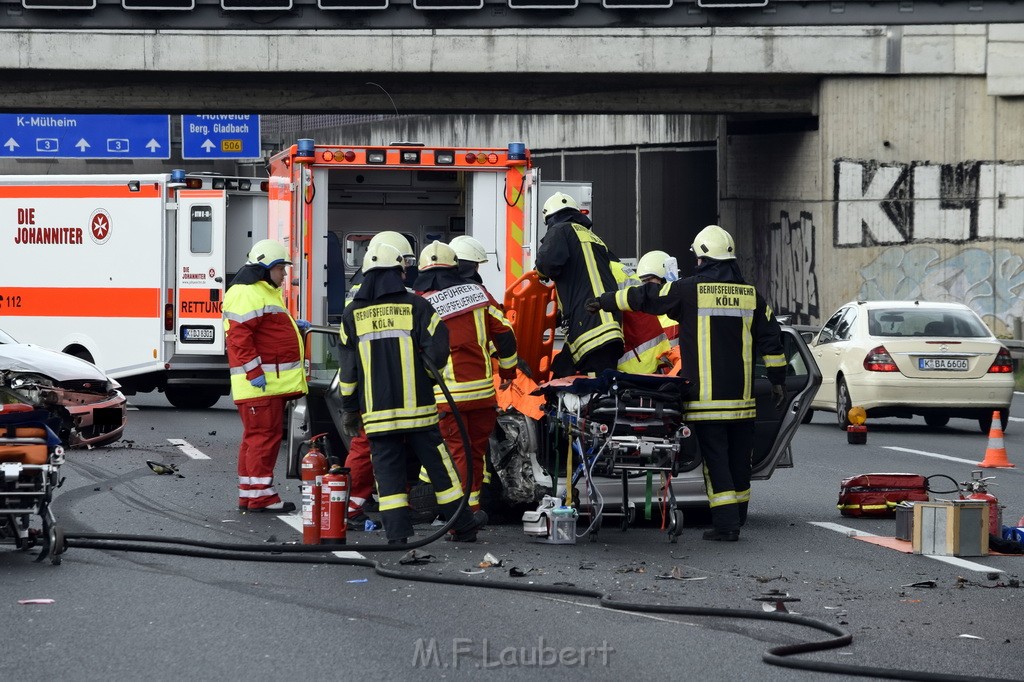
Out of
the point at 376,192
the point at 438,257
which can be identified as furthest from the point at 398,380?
the point at 376,192

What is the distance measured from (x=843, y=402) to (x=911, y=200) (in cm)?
1414

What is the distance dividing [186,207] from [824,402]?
7.60 metres

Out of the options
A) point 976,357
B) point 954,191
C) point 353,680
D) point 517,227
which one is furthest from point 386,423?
point 954,191

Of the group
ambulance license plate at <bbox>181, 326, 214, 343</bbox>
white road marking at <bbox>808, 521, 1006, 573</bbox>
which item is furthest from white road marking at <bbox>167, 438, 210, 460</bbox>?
white road marking at <bbox>808, 521, 1006, 573</bbox>

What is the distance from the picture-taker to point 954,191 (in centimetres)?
3144

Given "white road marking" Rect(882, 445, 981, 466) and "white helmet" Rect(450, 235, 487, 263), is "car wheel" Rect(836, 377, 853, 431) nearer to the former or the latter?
"white road marking" Rect(882, 445, 981, 466)

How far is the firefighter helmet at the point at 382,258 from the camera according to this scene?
31.5ft

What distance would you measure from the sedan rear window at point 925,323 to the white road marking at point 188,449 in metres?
7.12

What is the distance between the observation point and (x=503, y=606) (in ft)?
25.2

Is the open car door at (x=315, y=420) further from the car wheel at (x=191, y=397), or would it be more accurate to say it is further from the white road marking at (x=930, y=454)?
the car wheel at (x=191, y=397)

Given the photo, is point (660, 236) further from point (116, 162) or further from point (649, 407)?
point (649, 407)

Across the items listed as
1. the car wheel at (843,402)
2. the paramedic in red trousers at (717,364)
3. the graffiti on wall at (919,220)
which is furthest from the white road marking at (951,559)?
the graffiti on wall at (919,220)

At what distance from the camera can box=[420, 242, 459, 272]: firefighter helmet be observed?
1020 centimetres

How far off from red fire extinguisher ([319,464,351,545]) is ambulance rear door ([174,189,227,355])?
10.5 m
